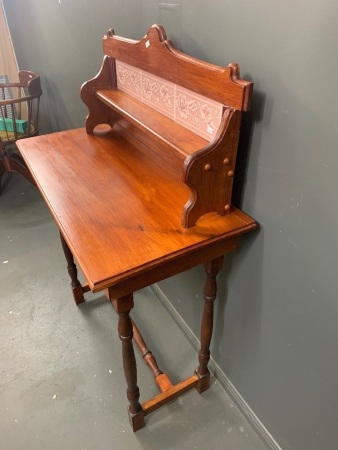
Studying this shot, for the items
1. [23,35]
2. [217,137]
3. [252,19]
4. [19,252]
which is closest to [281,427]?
[217,137]

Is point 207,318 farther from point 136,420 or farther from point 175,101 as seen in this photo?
point 175,101

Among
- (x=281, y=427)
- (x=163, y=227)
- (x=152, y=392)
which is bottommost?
(x=152, y=392)

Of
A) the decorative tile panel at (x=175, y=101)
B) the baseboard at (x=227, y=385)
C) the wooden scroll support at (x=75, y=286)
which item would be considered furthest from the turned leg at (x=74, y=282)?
the decorative tile panel at (x=175, y=101)

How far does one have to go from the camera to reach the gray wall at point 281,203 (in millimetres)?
680

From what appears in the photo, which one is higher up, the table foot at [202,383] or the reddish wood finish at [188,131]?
the reddish wood finish at [188,131]

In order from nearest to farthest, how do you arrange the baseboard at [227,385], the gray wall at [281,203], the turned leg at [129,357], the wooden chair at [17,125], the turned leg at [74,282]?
the gray wall at [281,203]
the turned leg at [129,357]
the baseboard at [227,385]
the turned leg at [74,282]
the wooden chair at [17,125]

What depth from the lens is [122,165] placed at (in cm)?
119

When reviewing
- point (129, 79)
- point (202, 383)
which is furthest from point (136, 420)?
point (129, 79)

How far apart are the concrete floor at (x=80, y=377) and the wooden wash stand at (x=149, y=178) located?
0.45 ft

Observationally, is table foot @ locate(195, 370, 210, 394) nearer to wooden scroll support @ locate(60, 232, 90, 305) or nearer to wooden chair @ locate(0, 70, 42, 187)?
wooden scroll support @ locate(60, 232, 90, 305)

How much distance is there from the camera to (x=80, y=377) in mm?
1476

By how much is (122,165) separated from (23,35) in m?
2.20

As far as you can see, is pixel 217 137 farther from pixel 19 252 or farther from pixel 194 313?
pixel 19 252

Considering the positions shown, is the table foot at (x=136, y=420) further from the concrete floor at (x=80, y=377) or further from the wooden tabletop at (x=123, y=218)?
the wooden tabletop at (x=123, y=218)
